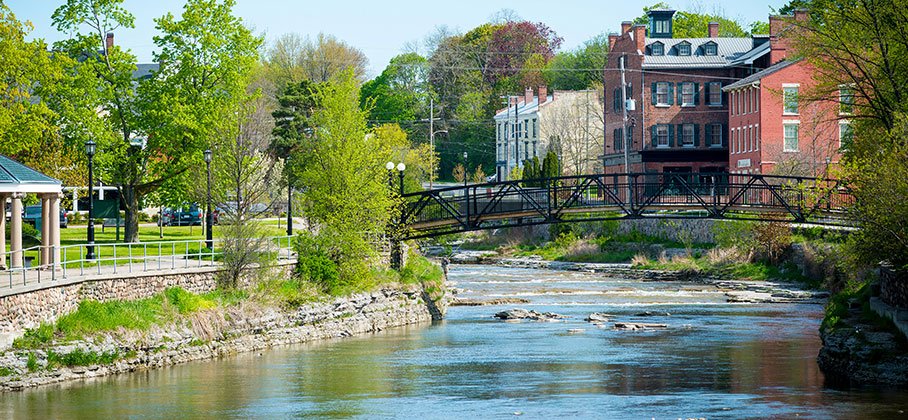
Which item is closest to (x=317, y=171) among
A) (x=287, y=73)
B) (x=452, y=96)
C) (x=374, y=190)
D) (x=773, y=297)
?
(x=374, y=190)

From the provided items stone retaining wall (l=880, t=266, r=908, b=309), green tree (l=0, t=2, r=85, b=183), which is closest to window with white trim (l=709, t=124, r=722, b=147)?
green tree (l=0, t=2, r=85, b=183)

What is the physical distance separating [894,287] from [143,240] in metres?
33.3

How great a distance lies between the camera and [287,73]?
11219cm

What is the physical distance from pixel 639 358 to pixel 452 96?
85369 mm

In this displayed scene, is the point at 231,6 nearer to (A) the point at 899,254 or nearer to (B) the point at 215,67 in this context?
(B) the point at 215,67

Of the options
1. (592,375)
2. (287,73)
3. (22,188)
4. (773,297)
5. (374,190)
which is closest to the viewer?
(592,375)

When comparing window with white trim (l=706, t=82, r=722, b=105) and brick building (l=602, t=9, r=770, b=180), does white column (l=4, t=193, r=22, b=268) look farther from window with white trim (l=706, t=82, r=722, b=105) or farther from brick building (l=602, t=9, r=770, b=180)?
window with white trim (l=706, t=82, r=722, b=105)

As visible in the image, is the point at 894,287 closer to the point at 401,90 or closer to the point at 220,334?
the point at 220,334

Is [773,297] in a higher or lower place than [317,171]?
lower

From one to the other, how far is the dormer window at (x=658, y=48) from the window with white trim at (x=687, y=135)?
5.47 meters

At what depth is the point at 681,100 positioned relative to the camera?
87375 millimetres

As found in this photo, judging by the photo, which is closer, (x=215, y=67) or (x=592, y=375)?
(x=592, y=375)

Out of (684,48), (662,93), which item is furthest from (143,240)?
(684,48)

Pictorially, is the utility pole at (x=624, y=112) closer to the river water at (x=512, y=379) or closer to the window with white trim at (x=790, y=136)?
the window with white trim at (x=790, y=136)
